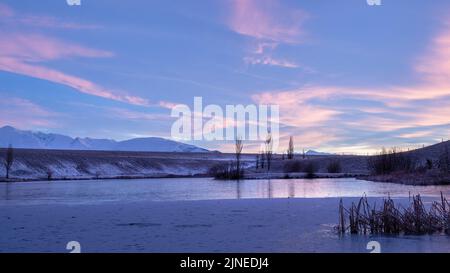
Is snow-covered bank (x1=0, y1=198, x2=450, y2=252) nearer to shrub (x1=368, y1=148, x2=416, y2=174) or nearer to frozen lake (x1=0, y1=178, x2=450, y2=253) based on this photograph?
frozen lake (x1=0, y1=178, x2=450, y2=253)

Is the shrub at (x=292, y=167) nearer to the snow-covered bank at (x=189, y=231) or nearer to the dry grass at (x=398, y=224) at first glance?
the snow-covered bank at (x=189, y=231)

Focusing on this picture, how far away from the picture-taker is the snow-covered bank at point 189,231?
11.3m

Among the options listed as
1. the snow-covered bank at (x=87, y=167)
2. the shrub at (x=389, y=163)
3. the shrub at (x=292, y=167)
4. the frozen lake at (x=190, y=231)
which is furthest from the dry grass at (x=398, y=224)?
the shrub at (x=292, y=167)

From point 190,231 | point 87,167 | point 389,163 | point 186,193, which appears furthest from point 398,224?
point 87,167

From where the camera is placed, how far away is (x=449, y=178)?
42000 millimetres

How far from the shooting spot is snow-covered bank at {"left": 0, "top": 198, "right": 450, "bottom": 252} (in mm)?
11266

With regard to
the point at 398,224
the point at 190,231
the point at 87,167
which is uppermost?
the point at 87,167

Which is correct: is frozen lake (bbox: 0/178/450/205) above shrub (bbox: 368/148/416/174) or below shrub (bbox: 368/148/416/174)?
below

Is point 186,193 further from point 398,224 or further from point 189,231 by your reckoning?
point 398,224

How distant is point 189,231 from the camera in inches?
541

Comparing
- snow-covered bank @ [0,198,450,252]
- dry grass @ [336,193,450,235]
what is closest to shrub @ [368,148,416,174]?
snow-covered bank @ [0,198,450,252]

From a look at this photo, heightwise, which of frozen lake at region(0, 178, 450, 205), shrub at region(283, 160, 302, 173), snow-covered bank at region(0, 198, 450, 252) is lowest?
snow-covered bank at region(0, 198, 450, 252)

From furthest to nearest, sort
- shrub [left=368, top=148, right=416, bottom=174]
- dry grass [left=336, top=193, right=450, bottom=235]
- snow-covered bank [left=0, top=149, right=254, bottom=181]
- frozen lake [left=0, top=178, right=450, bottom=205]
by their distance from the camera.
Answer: snow-covered bank [left=0, top=149, right=254, bottom=181] < shrub [left=368, top=148, right=416, bottom=174] < frozen lake [left=0, top=178, right=450, bottom=205] < dry grass [left=336, top=193, right=450, bottom=235]

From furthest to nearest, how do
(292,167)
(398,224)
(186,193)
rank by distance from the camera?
1. (292,167)
2. (186,193)
3. (398,224)
